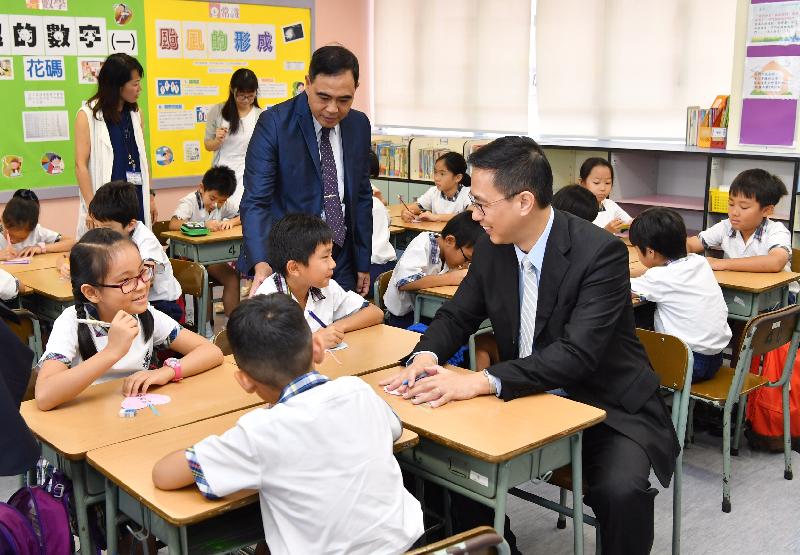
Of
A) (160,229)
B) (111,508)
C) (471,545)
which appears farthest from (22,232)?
(471,545)

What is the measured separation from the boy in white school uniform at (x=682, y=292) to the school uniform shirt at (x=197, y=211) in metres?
3.04

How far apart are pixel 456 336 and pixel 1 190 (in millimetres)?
4571

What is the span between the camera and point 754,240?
4.59m

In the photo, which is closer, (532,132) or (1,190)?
Answer: (1,190)

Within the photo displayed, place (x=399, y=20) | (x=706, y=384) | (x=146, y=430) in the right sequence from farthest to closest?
(x=399, y=20) → (x=706, y=384) → (x=146, y=430)

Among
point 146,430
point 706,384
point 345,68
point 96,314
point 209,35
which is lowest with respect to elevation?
point 706,384

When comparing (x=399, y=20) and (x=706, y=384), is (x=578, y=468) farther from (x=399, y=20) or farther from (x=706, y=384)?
(x=399, y=20)

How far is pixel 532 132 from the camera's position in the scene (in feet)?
25.9

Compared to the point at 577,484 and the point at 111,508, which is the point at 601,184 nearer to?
the point at 577,484

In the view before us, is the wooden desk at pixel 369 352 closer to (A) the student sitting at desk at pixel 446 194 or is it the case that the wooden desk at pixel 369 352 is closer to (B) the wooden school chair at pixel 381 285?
(B) the wooden school chair at pixel 381 285

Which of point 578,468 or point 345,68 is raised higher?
point 345,68

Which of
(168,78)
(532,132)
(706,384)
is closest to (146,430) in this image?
(706,384)

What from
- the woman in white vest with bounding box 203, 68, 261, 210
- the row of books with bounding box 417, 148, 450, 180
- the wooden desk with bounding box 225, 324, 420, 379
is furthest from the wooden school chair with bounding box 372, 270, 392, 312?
the row of books with bounding box 417, 148, 450, 180

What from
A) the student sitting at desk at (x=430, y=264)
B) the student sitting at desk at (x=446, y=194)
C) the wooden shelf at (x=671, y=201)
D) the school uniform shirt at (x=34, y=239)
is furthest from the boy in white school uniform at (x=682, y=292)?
the school uniform shirt at (x=34, y=239)
